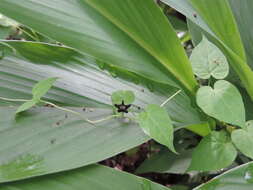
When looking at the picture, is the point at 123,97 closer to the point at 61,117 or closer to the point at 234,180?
the point at 61,117

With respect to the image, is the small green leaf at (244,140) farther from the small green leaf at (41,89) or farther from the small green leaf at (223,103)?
the small green leaf at (41,89)

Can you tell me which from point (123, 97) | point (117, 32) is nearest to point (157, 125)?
point (123, 97)

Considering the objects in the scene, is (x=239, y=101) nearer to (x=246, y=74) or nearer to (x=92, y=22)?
(x=246, y=74)

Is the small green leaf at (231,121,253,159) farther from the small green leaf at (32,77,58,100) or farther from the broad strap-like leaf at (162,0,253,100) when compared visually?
the small green leaf at (32,77,58,100)

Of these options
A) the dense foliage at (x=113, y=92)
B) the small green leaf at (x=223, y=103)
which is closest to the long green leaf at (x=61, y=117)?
the dense foliage at (x=113, y=92)

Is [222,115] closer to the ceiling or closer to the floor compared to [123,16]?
closer to the floor

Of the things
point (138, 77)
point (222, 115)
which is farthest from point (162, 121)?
point (138, 77)
